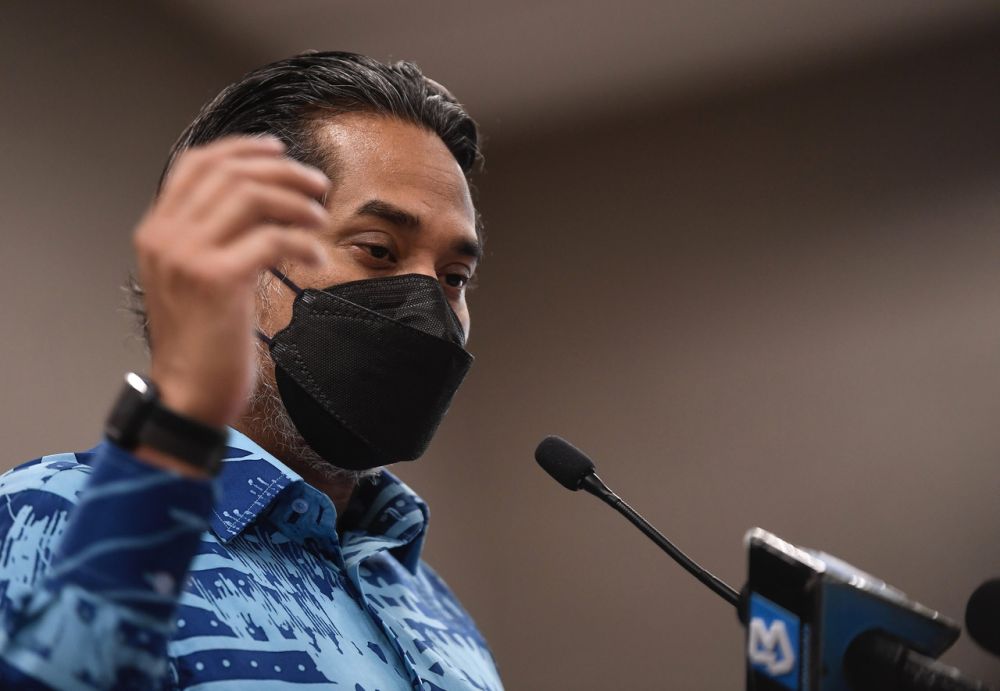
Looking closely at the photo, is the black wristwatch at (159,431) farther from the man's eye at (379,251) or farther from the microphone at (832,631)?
the man's eye at (379,251)

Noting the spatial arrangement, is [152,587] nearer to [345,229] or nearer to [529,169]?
[345,229]

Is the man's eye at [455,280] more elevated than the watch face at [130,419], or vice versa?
the man's eye at [455,280]

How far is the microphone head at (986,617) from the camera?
27.1 inches

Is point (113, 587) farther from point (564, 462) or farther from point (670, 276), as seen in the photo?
point (670, 276)

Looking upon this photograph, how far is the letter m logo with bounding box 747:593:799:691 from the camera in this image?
59 cm

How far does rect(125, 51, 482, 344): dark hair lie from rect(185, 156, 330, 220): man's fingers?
0.90m

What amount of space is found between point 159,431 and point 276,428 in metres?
0.76

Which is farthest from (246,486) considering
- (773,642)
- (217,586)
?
(773,642)

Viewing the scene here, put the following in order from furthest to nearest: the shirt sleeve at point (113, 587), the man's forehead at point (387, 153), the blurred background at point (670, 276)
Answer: the blurred background at point (670, 276)
the man's forehead at point (387, 153)
the shirt sleeve at point (113, 587)

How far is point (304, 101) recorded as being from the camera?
1.50 meters

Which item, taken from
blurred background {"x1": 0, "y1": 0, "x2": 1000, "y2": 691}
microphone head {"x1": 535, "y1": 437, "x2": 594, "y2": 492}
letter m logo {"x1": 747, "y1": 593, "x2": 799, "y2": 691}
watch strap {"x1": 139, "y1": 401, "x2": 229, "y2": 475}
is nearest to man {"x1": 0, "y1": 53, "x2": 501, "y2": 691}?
watch strap {"x1": 139, "y1": 401, "x2": 229, "y2": 475}

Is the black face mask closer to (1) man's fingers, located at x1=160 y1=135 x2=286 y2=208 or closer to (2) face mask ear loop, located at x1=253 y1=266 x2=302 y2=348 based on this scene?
(2) face mask ear loop, located at x1=253 y1=266 x2=302 y2=348

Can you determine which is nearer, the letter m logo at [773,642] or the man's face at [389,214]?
the letter m logo at [773,642]

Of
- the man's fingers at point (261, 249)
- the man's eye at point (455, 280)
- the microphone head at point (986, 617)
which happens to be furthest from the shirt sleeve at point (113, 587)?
the man's eye at point (455, 280)
